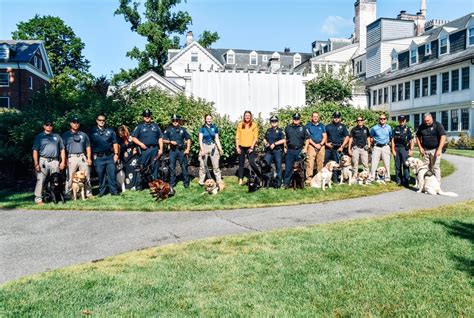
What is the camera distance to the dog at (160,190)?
33.6 feet

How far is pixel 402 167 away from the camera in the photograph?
1188cm

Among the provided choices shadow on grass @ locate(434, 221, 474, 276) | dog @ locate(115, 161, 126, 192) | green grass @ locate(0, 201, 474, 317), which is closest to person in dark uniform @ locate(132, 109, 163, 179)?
dog @ locate(115, 161, 126, 192)

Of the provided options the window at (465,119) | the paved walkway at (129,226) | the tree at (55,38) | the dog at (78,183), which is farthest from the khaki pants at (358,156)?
the tree at (55,38)

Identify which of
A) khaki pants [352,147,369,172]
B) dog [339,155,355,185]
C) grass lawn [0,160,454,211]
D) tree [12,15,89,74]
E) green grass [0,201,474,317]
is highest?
tree [12,15,89,74]

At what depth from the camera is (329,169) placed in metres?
11.3

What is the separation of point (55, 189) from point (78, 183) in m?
0.57

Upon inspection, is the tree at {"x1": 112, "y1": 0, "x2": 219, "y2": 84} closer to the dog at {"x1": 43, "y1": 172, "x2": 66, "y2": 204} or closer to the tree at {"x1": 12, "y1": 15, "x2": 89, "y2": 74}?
the tree at {"x1": 12, "y1": 15, "x2": 89, "y2": 74}

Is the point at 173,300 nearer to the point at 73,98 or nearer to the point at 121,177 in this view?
the point at 121,177

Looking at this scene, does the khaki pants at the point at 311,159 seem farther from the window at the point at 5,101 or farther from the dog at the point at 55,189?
the window at the point at 5,101

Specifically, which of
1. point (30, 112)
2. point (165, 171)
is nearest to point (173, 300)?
point (165, 171)

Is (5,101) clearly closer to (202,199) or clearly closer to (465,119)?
(202,199)

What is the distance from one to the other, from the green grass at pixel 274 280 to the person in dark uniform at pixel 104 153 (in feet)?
17.6

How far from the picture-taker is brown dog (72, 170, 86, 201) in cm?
1036

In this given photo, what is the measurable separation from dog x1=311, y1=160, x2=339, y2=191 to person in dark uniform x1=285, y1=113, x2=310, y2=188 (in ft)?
2.35
